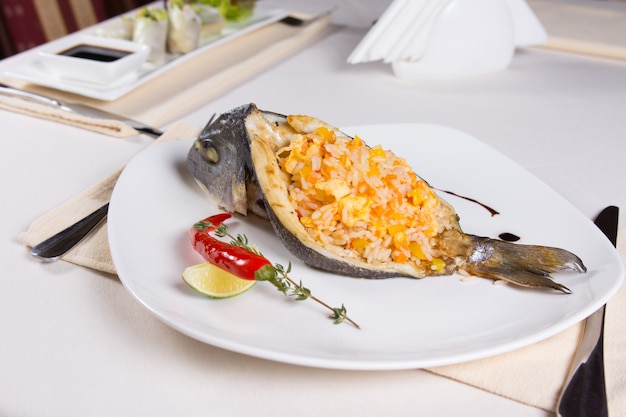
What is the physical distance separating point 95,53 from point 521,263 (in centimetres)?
203

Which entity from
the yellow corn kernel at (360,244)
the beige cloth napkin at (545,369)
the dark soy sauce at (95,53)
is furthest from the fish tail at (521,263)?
the dark soy sauce at (95,53)

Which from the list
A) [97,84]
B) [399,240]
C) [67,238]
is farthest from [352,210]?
[97,84]

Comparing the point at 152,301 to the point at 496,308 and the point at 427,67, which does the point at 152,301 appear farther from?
the point at 427,67

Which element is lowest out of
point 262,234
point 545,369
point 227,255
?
point 545,369

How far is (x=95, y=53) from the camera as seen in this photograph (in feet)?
8.91

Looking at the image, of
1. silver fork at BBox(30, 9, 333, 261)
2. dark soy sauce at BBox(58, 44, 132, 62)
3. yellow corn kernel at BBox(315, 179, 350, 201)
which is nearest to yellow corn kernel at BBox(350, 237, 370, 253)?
yellow corn kernel at BBox(315, 179, 350, 201)

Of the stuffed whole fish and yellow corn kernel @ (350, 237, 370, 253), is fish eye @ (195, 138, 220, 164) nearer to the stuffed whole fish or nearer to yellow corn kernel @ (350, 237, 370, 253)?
the stuffed whole fish

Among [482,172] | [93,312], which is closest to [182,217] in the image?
[93,312]

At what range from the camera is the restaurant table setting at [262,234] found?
1.23 meters

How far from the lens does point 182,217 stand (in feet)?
5.60

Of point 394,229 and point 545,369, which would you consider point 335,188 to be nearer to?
point 394,229

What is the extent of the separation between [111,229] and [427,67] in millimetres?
1675

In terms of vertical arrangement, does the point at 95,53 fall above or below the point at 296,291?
above

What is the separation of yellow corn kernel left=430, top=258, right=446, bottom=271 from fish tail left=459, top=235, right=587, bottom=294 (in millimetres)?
45
